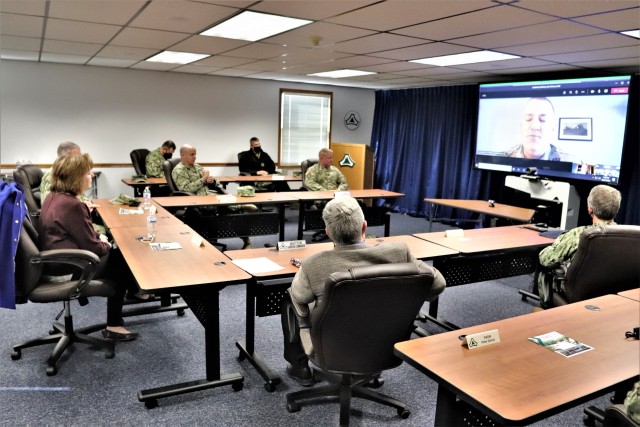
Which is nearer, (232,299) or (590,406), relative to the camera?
(590,406)

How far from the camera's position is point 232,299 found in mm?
4082

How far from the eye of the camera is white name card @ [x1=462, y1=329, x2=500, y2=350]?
1.65 meters

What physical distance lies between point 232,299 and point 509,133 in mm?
4276

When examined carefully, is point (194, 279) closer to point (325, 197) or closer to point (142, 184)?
point (325, 197)

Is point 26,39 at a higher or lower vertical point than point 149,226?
higher

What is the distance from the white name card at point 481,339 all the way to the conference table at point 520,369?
16 mm

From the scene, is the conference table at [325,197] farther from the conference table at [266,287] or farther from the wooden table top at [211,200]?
the conference table at [266,287]

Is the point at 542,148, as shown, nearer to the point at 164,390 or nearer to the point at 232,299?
the point at 232,299

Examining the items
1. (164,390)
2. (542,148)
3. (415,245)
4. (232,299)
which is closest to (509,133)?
(542,148)

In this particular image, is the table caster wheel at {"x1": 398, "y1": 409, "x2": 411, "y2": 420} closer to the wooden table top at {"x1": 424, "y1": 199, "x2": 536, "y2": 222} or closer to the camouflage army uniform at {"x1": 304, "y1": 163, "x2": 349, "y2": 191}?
the wooden table top at {"x1": 424, "y1": 199, "x2": 536, "y2": 222}

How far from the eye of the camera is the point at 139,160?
7.52 meters

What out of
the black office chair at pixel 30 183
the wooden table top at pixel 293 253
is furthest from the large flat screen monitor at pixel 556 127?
the black office chair at pixel 30 183

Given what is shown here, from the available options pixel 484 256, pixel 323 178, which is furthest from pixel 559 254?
pixel 323 178

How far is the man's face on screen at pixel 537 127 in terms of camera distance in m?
→ 5.78
